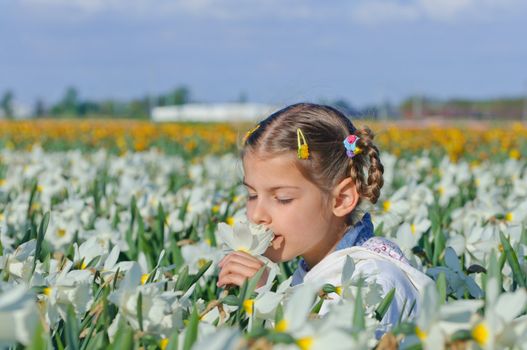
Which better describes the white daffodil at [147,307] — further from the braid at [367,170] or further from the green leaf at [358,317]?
the braid at [367,170]

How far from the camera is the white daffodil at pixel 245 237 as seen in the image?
193 cm

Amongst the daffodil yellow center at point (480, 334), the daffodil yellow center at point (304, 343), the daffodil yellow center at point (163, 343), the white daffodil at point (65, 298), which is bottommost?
the daffodil yellow center at point (163, 343)

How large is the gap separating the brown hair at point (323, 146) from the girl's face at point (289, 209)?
0.11ft

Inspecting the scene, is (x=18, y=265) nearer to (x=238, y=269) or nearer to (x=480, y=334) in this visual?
(x=238, y=269)

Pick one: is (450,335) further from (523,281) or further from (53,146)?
(53,146)

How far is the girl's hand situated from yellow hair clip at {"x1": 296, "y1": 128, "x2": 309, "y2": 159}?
1.36 feet

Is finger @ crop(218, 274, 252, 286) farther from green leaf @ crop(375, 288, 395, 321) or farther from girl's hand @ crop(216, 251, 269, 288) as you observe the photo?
green leaf @ crop(375, 288, 395, 321)

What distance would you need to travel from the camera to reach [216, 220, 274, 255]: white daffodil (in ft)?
6.33

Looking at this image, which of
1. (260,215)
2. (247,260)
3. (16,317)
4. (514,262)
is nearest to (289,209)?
(260,215)

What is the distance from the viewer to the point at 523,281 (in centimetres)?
221

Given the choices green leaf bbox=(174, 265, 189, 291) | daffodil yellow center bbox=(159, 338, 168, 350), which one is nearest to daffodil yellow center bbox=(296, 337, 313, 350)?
daffodil yellow center bbox=(159, 338, 168, 350)

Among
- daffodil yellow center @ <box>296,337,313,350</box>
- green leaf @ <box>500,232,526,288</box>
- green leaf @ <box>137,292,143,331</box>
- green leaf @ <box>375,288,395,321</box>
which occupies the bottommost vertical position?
green leaf @ <box>500,232,526,288</box>

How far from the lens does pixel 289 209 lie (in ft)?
7.19

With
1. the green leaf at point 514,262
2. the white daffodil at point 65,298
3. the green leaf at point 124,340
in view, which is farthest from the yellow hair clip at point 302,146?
the green leaf at point 124,340
